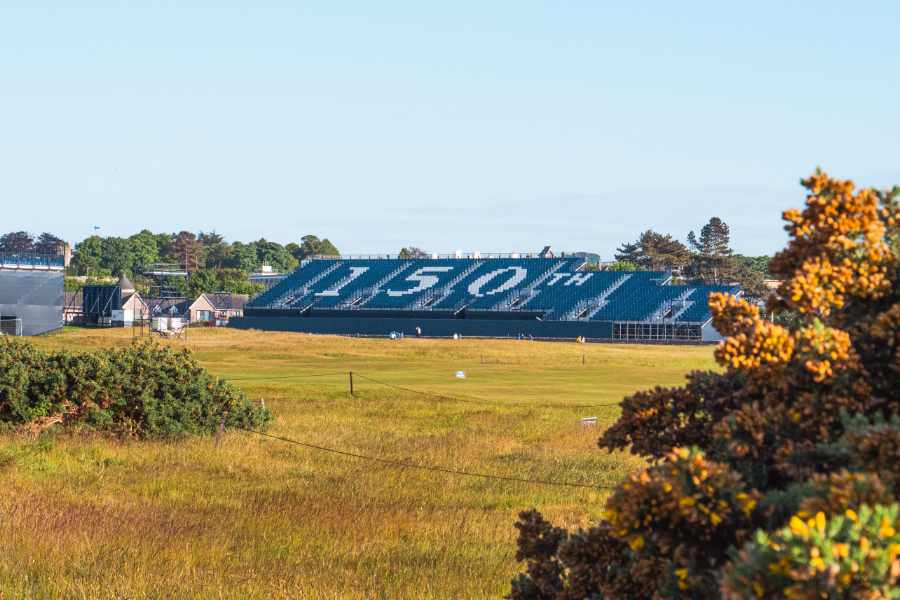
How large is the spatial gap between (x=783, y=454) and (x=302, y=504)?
13.5 metres

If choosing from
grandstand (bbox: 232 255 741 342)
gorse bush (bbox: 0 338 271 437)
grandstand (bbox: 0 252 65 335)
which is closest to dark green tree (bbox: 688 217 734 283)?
grandstand (bbox: 232 255 741 342)

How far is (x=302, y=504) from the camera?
62.2 ft

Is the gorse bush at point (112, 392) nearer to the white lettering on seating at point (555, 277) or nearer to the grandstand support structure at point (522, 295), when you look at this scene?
the grandstand support structure at point (522, 295)

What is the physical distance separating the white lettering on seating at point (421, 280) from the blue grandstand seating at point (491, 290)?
0.13m

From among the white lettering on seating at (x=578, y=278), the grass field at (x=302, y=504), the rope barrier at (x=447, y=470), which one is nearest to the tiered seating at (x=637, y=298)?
the white lettering on seating at (x=578, y=278)

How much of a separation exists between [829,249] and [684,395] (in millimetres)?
1316

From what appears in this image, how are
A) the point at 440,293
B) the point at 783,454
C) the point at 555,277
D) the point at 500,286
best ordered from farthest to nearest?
the point at 500,286, the point at 440,293, the point at 555,277, the point at 783,454

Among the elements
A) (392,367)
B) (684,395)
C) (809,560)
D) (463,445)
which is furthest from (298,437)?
(392,367)

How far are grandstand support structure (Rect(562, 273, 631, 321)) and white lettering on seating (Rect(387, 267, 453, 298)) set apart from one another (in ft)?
74.8

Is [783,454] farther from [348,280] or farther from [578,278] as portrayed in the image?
[348,280]

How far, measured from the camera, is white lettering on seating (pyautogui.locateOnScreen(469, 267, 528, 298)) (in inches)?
5694

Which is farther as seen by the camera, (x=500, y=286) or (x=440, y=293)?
(x=500, y=286)

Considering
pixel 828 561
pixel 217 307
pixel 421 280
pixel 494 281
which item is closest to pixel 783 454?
pixel 828 561

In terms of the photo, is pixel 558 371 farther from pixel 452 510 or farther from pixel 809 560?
pixel 809 560
